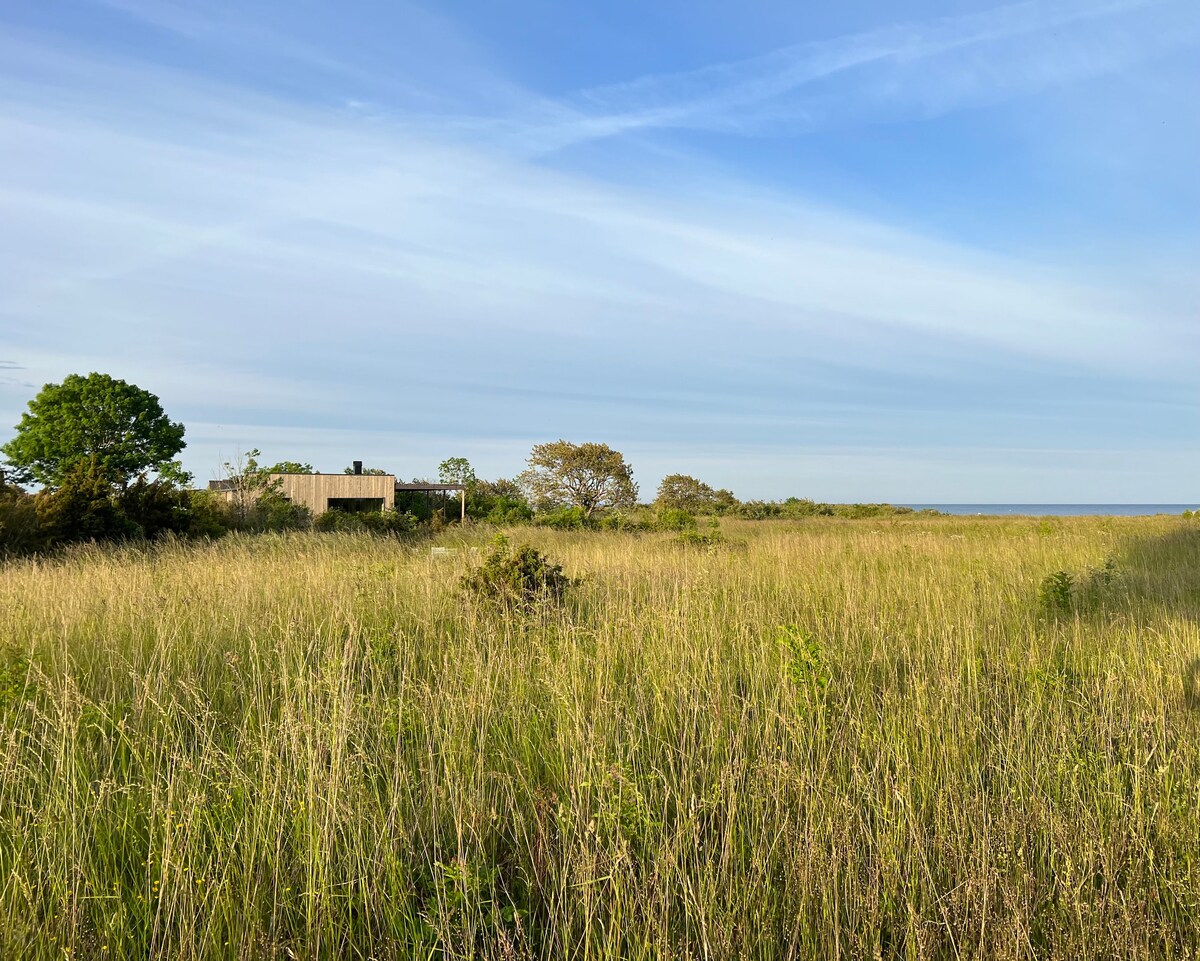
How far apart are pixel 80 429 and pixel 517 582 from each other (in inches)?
1499

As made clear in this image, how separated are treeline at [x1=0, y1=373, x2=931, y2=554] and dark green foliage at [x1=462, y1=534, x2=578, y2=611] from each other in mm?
9767

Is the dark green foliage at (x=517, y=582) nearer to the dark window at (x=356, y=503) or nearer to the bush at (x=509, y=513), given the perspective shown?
the bush at (x=509, y=513)

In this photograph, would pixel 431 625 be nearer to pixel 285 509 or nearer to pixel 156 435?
pixel 285 509

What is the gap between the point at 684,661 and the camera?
459cm

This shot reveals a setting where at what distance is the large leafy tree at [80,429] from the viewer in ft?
119

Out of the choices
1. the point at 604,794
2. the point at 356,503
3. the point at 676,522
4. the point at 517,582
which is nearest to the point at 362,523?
the point at 676,522

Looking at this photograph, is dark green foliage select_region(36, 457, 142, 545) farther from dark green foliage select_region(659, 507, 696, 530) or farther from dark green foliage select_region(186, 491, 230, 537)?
dark green foliage select_region(659, 507, 696, 530)

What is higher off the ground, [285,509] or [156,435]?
[156,435]

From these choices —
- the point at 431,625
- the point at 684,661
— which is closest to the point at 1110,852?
the point at 684,661

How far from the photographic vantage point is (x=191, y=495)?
1878 centimetres

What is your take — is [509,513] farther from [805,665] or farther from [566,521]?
[805,665]

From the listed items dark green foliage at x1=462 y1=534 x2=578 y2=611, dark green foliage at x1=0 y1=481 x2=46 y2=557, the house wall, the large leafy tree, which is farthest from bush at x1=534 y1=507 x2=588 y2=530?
the large leafy tree

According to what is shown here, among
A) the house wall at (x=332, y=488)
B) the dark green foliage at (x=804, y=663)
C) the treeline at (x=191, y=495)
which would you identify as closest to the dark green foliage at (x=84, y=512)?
the treeline at (x=191, y=495)

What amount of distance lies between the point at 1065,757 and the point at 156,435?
43098 mm
